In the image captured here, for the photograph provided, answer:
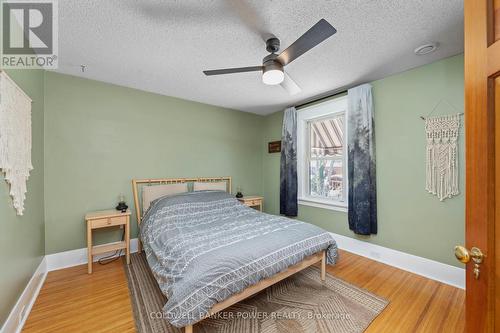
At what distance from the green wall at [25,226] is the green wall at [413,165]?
145 inches

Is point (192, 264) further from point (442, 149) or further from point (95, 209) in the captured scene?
point (442, 149)

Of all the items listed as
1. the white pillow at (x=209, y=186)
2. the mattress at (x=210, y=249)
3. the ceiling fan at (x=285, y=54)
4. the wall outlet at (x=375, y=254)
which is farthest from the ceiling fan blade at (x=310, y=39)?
the wall outlet at (x=375, y=254)

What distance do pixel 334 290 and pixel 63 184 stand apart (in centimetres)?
347

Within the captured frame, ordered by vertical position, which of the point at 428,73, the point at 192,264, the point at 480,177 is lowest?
the point at 192,264

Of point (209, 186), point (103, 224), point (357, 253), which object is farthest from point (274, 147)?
point (103, 224)

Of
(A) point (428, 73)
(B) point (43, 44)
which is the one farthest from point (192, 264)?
(A) point (428, 73)

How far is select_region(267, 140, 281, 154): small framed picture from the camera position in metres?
4.20

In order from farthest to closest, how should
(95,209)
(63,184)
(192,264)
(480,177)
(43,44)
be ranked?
(95,209)
(63,184)
(43,44)
(192,264)
(480,177)

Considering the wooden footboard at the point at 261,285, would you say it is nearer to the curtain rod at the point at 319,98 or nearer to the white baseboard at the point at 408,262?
the white baseboard at the point at 408,262

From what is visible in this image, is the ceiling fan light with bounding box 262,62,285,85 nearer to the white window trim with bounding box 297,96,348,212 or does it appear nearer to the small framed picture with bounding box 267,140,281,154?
the white window trim with bounding box 297,96,348,212

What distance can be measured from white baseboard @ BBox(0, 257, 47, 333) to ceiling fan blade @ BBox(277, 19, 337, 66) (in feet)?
9.13

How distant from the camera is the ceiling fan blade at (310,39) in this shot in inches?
48.8

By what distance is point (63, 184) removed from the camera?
2551 millimetres

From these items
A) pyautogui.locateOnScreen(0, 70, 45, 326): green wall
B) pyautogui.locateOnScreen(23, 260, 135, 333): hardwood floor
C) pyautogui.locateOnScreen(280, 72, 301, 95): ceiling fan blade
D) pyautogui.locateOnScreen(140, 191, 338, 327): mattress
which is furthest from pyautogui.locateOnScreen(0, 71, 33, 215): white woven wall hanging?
pyautogui.locateOnScreen(280, 72, 301, 95): ceiling fan blade
